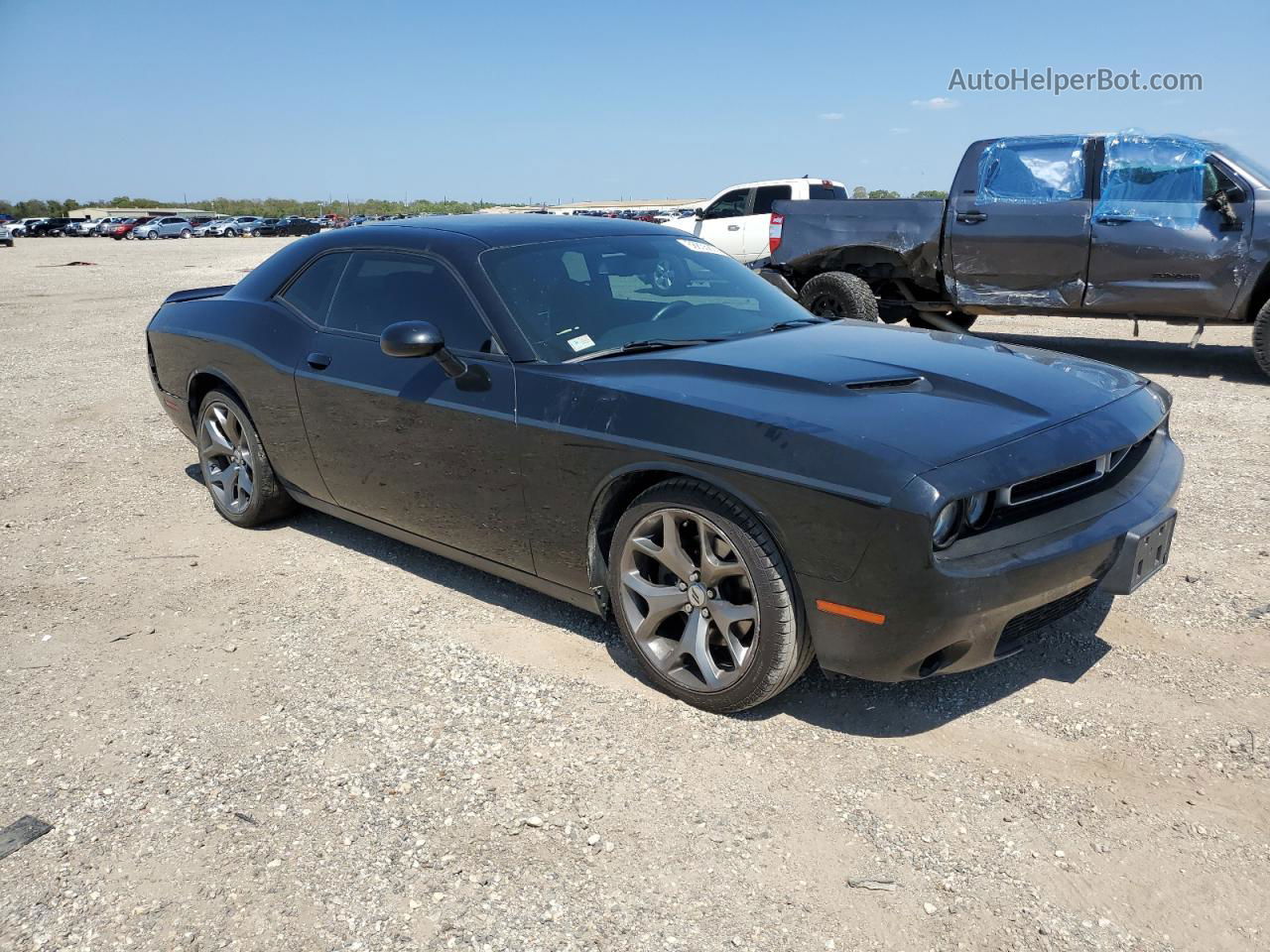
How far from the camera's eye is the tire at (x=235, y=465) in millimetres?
4926

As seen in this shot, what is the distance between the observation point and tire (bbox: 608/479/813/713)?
9.49ft

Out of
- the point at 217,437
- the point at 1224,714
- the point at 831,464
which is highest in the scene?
the point at 831,464

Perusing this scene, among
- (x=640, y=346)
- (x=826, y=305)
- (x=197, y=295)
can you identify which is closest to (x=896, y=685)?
(x=640, y=346)

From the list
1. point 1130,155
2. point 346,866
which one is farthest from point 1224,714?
point 1130,155

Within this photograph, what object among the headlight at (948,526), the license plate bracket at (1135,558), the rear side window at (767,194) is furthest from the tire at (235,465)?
the rear side window at (767,194)

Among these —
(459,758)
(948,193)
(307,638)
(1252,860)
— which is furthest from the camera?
(948,193)

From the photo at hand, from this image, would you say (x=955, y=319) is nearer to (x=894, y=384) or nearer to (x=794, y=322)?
(x=794, y=322)

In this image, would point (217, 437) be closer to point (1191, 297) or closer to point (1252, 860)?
point (1252, 860)

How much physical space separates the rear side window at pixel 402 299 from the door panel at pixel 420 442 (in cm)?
10

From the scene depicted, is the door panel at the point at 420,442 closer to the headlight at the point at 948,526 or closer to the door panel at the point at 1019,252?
the headlight at the point at 948,526

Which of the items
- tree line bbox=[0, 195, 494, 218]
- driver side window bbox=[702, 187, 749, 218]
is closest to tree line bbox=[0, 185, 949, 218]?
tree line bbox=[0, 195, 494, 218]

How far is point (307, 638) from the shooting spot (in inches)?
154

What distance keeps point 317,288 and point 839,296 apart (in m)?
6.17

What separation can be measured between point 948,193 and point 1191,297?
2.29m
